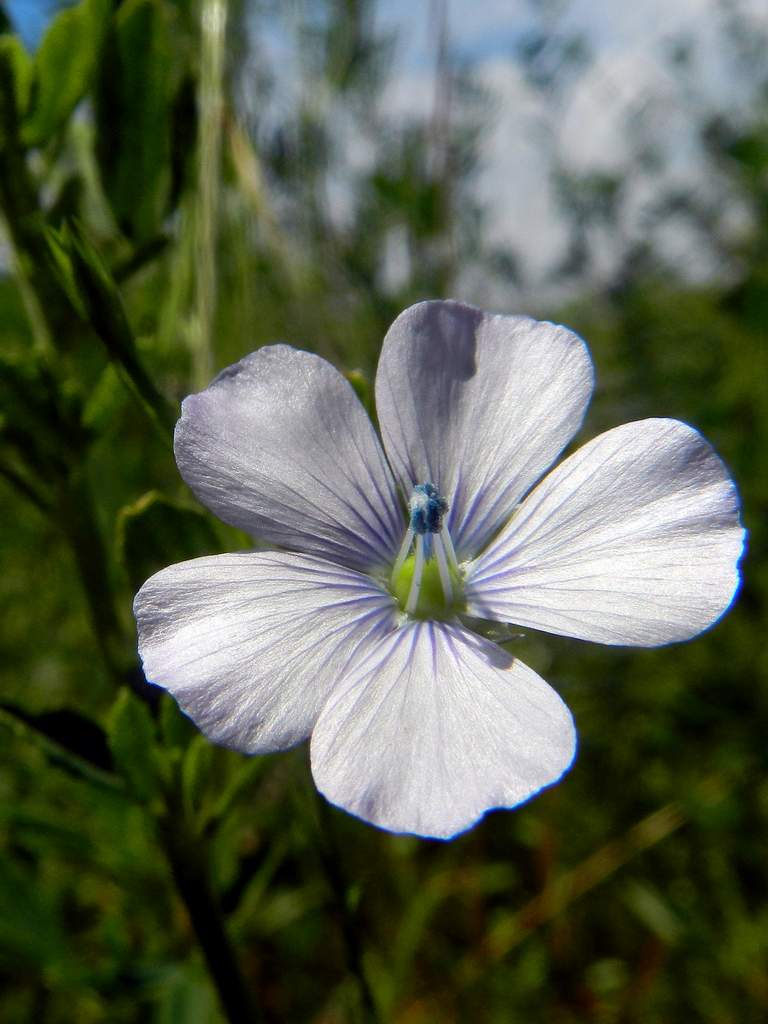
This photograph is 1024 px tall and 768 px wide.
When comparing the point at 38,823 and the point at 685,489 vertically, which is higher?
the point at 685,489

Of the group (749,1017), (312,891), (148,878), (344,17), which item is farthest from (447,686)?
(749,1017)

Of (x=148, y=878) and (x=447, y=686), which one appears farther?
(x=148, y=878)

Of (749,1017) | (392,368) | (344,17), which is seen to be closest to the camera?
(392,368)

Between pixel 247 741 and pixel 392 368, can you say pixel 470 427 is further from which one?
pixel 247 741

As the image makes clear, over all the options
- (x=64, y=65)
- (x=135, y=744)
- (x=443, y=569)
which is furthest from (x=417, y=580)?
(x=64, y=65)

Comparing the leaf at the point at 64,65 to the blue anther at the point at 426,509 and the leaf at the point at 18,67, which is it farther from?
the blue anther at the point at 426,509

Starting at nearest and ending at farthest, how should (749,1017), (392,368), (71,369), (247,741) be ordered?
(247,741) → (392,368) → (71,369) → (749,1017)

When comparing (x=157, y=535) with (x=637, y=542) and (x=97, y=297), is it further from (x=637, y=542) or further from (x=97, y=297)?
(x=637, y=542)
